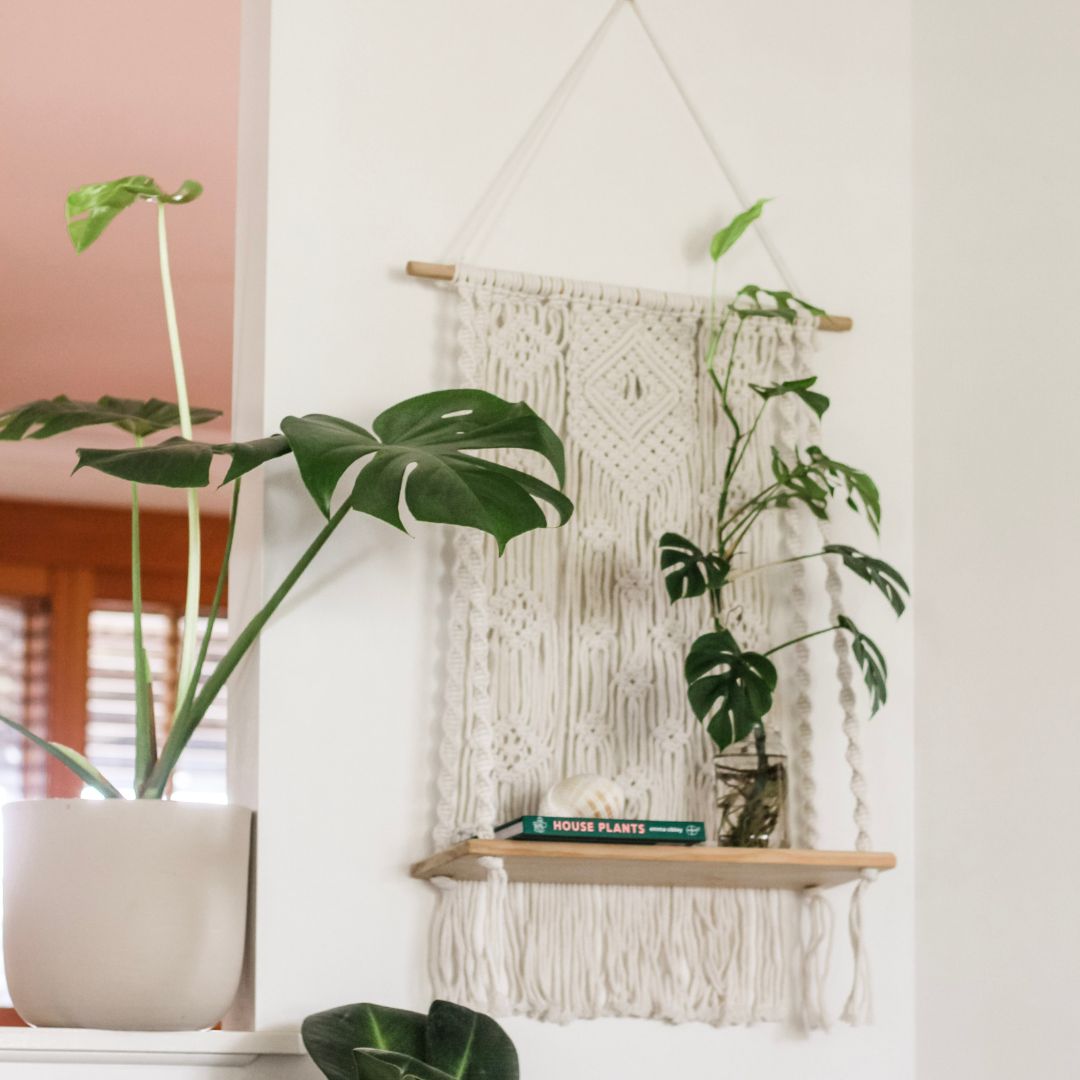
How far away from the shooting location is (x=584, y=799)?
160 cm

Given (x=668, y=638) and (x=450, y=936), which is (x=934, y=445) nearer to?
(x=668, y=638)

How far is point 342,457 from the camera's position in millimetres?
1439

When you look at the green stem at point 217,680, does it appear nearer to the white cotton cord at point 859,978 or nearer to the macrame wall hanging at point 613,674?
the macrame wall hanging at point 613,674

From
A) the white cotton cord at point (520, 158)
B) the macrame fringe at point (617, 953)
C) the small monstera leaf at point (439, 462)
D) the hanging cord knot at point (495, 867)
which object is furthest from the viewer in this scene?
the white cotton cord at point (520, 158)

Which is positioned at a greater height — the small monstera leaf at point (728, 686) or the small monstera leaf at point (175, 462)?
the small monstera leaf at point (175, 462)

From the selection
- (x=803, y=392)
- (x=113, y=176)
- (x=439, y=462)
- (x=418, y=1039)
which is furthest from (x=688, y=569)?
(x=113, y=176)

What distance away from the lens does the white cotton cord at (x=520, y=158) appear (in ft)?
6.01

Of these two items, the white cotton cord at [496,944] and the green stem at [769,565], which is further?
the green stem at [769,565]

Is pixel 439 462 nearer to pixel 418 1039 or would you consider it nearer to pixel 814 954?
pixel 418 1039

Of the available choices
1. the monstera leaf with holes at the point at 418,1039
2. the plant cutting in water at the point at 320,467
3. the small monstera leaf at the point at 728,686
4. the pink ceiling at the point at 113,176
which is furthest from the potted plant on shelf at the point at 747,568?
the pink ceiling at the point at 113,176

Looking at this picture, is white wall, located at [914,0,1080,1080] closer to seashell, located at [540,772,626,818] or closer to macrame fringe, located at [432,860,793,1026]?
macrame fringe, located at [432,860,793,1026]

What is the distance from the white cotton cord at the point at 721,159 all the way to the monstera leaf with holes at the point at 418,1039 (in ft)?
3.18

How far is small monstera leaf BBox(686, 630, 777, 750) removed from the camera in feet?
5.30

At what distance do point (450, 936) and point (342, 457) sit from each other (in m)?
0.54
